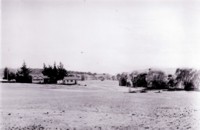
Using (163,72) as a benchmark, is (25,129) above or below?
below

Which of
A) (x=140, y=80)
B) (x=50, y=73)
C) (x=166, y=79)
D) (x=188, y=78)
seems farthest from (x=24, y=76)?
(x=188, y=78)

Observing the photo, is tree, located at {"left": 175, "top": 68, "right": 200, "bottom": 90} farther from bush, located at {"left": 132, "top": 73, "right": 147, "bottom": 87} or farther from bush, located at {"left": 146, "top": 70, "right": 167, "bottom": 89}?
bush, located at {"left": 132, "top": 73, "right": 147, "bottom": 87}

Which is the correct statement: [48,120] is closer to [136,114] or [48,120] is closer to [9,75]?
[136,114]

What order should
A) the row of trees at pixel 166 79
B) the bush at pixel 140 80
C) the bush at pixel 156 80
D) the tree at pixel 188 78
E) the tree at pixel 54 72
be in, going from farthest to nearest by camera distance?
the tree at pixel 54 72, the bush at pixel 140 80, the bush at pixel 156 80, the row of trees at pixel 166 79, the tree at pixel 188 78

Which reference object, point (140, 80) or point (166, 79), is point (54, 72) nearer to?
point (140, 80)

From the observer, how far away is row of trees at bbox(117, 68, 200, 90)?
30.8m

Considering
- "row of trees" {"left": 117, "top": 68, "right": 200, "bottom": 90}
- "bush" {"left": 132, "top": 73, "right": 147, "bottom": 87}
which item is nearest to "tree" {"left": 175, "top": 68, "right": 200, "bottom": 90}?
"row of trees" {"left": 117, "top": 68, "right": 200, "bottom": 90}

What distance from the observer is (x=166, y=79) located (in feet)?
120

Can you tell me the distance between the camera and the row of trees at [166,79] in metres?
30.8

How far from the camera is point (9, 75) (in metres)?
56.6

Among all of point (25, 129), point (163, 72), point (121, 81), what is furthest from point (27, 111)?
point (121, 81)

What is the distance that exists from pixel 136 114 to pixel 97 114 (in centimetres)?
163

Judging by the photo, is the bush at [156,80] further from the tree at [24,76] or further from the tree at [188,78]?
the tree at [24,76]

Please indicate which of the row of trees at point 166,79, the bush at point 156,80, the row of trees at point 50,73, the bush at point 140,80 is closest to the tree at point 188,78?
the row of trees at point 166,79
